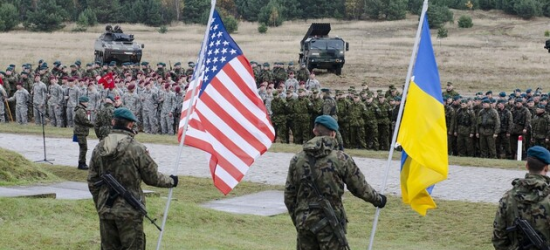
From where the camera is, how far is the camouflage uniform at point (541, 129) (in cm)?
2370

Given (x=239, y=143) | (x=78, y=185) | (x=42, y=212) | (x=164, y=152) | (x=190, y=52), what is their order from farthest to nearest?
(x=190, y=52)
(x=164, y=152)
(x=78, y=185)
(x=42, y=212)
(x=239, y=143)

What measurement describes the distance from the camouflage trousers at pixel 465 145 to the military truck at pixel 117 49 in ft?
92.4

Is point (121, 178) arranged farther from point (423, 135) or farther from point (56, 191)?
point (56, 191)

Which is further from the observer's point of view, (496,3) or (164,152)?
(496,3)

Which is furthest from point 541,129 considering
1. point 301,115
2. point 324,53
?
point 324,53

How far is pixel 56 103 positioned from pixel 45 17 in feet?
185

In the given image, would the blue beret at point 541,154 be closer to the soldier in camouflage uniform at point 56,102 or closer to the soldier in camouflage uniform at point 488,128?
the soldier in camouflage uniform at point 488,128

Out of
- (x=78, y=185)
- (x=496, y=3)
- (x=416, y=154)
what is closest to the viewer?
(x=416, y=154)

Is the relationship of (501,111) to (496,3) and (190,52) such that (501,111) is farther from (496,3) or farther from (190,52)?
(496,3)

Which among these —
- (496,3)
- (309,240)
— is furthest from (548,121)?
(496,3)

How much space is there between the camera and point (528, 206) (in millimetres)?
7523

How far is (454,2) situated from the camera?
315 feet

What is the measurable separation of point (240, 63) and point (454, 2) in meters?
87.9

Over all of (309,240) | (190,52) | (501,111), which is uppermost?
(309,240)
